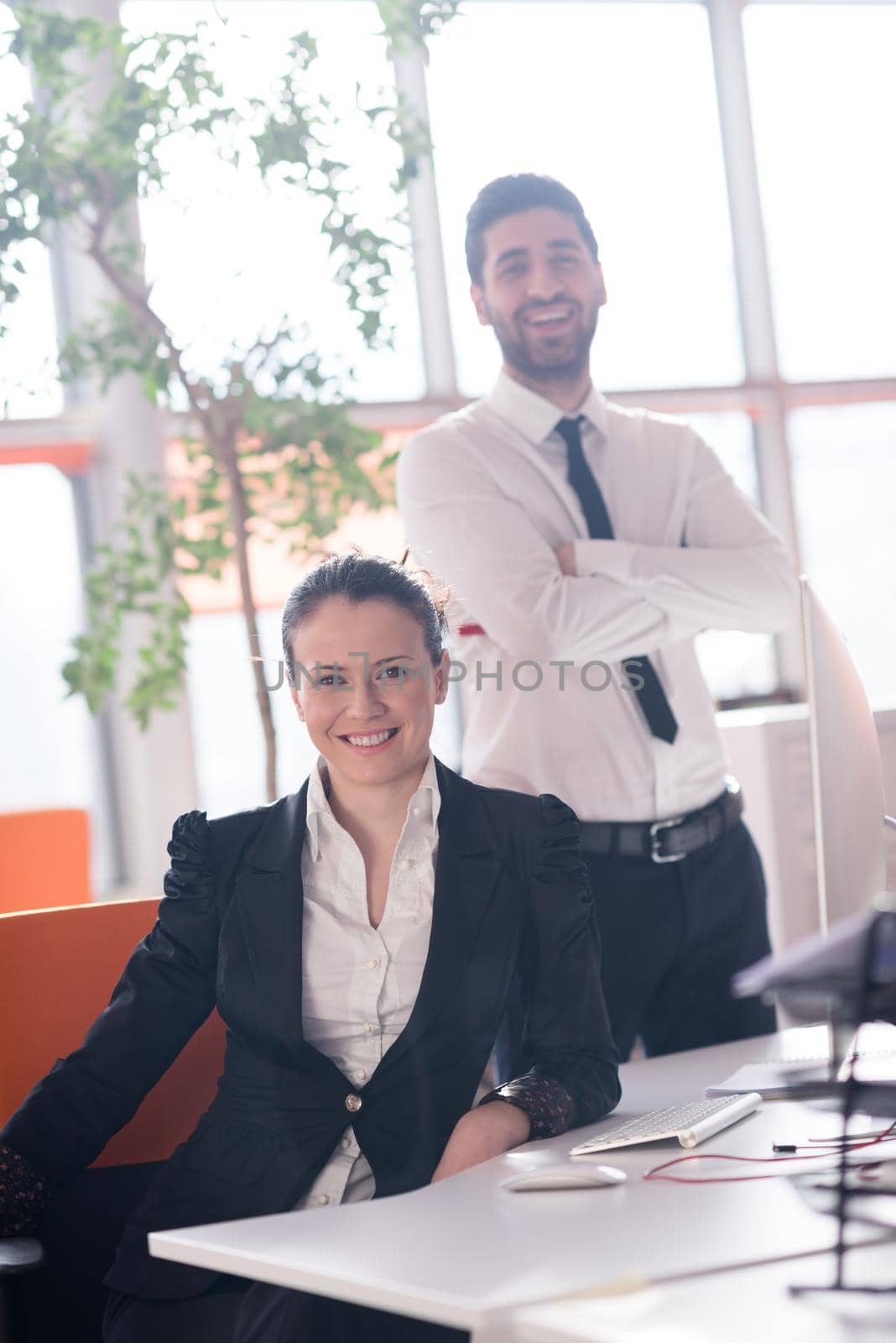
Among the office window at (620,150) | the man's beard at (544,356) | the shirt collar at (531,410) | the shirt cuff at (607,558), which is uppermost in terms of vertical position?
the office window at (620,150)

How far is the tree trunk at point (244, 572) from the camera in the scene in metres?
3.66

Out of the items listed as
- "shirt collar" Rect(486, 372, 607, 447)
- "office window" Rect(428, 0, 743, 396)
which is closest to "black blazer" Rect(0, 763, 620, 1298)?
"shirt collar" Rect(486, 372, 607, 447)

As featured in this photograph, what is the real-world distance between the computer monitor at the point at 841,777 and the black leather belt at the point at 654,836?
719 millimetres

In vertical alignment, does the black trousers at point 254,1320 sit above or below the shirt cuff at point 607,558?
→ below

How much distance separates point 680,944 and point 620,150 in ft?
14.9

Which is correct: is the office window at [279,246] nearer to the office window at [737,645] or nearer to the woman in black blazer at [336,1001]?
the office window at [737,645]

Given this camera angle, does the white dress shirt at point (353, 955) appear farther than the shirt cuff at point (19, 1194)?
Yes

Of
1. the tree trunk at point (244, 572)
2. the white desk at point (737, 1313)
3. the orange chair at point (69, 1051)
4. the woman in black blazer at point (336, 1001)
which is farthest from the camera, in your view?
the tree trunk at point (244, 572)

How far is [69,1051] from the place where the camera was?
1789 millimetres

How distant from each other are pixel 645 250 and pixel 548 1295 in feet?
17.6

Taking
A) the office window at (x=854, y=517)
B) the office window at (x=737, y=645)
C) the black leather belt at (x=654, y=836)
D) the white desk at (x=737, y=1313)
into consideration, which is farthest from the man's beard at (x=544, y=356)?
the office window at (x=854, y=517)

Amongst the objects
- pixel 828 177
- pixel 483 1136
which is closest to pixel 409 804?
pixel 483 1136

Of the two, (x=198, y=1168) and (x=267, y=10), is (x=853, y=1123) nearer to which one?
(x=198, y=1168)

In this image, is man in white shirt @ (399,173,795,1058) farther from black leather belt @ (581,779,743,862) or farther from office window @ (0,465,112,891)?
office window @ (0,465,112,891)
